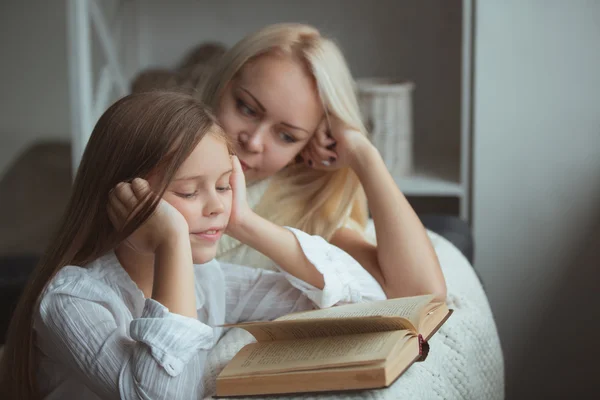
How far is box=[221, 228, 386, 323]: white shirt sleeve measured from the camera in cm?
124

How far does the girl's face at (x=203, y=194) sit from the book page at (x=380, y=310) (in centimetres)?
14

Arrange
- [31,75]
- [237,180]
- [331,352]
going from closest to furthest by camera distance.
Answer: [331,352] → [237,180] → [31,75]

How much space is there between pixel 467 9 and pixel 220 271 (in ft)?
3.53

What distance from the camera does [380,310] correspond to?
101cm

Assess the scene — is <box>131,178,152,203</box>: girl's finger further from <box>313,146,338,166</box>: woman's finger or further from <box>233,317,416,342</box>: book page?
<box>313,146,338,166</box>: woman's finger

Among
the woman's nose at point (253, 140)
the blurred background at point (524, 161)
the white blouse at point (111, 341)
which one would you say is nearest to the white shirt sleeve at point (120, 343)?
the white blouse at point (111, 341)

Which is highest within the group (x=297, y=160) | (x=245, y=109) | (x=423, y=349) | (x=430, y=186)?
(x=245, y=109)

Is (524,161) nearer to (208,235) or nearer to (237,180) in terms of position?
(237,180)

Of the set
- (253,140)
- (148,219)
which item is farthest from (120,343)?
(253,140)

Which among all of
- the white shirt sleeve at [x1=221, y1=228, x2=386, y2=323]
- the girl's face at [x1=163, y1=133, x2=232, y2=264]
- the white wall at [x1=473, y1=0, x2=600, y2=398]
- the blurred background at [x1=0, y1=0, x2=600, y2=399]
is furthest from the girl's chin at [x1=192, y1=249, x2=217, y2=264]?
the white wall at [x1=473, y1=0, x2=600, y2=398]

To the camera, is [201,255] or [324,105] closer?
[201,255]

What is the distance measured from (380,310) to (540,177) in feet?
3.71

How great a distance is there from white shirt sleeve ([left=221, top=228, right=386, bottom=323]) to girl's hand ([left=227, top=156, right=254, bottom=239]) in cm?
10

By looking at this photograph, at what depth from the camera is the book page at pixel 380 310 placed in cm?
98
